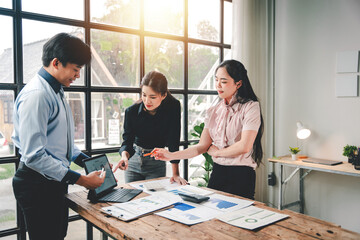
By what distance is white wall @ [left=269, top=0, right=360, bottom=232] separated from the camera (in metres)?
3.16

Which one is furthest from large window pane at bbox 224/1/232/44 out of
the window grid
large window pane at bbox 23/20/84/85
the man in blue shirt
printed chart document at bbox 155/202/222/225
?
printed chart document at bbox 155/202/222/225

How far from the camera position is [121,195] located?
5.83ft

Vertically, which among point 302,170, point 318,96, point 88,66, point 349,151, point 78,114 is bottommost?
point 302,170

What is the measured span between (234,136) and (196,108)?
1.55m

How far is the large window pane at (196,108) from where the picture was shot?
349 centimetres

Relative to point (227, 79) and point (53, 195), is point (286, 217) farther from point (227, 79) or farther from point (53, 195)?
point (53, 195)

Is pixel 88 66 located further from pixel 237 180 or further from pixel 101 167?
pixel 237 180

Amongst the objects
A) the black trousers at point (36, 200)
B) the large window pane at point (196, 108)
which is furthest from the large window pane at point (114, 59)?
the black trousers at point (36, 200)

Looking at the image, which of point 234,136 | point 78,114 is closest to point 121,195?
point 234,136

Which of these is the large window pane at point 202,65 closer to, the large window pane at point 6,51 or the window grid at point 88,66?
the window grid at point 88,66

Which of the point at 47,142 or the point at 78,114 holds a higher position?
the point at 78,114

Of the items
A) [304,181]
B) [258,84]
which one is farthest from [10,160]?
[304,181]

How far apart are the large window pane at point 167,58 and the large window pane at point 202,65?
0.49 ft

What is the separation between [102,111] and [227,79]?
1320mm
